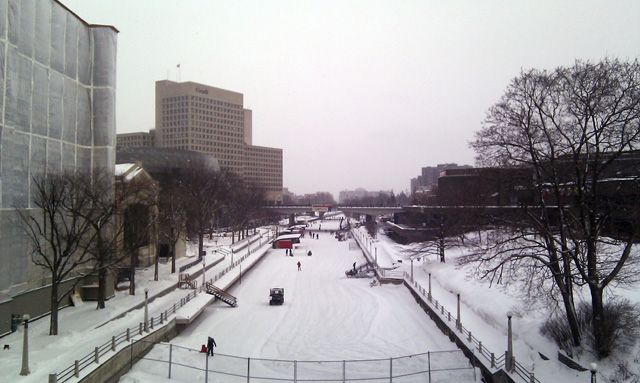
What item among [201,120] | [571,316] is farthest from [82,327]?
[201,120]

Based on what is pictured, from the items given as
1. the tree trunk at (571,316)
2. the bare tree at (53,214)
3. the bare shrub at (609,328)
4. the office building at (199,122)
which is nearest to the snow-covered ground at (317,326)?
the bare shrub at (609,328)

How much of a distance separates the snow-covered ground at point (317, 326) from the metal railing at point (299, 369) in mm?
325

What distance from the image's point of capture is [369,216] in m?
102

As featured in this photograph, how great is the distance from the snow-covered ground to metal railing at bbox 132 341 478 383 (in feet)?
1.07

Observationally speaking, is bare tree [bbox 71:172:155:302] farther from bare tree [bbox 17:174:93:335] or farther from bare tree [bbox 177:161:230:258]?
bare tree [bbox 177:161:230:258]

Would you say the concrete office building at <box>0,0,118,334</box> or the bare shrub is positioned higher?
the concrete office building at <box>0,0,118,334</box>

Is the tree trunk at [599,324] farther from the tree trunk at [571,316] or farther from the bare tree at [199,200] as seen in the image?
the bare tree at [199,200]

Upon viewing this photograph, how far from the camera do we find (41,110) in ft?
77.8

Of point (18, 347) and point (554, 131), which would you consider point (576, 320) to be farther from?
point (18, 347)

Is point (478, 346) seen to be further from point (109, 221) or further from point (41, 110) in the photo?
point (41, 110)

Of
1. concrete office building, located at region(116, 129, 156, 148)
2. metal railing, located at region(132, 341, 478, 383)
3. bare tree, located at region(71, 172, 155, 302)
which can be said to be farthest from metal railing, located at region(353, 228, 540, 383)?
concrete office building, located at region(116, 129, 156, 148)

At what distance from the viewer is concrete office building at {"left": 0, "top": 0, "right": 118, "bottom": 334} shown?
68.1 ft

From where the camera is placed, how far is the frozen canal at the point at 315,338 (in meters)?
17.3

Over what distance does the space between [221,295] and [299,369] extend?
1439 centimetres
